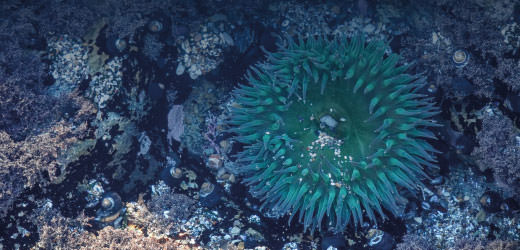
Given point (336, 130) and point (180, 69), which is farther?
point (180, 69)

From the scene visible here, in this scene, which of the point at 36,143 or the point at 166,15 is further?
the point at 166,15

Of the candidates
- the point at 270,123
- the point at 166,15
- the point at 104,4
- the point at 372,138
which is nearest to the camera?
the point at 372,138

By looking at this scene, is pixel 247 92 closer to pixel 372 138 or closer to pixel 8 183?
pixel 372 138

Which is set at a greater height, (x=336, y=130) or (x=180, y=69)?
(x=180, y=69)

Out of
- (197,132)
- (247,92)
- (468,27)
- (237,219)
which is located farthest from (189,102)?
(468,27)

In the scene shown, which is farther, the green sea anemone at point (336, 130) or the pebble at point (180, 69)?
the pebble at point (180, 69)

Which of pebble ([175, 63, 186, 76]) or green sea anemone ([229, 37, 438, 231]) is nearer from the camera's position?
green sea anemone ([229, 37, 438, 231])

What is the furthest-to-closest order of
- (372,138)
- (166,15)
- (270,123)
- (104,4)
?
(166,15) < (104,4) < (270,123) < (372,138)

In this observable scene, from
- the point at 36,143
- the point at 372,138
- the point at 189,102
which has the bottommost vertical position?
the point at 36,143
